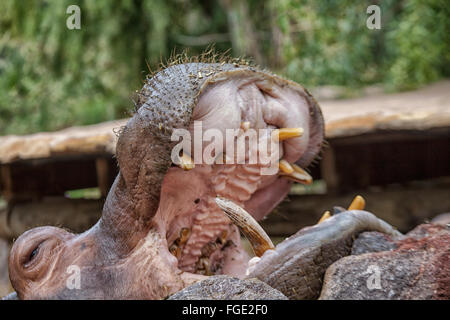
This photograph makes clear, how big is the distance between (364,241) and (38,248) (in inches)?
30.2

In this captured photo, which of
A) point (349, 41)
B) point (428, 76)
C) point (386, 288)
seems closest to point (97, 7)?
point (349, 41)

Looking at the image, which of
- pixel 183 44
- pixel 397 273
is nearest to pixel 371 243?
pixel 397 273

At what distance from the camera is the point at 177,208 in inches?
55.7

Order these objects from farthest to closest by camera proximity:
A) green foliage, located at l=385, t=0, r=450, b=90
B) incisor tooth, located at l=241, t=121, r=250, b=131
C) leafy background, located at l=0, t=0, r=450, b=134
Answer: leafy background, located at l=0, t=0, r=450, b=134 < green foliage, located at l=385, t=0, r=450, b=90 < incisor tooth, located at l=241, t=121, r=250, b=131

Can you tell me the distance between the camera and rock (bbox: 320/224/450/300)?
107 centimetres

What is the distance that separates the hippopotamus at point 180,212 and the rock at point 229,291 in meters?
0.14

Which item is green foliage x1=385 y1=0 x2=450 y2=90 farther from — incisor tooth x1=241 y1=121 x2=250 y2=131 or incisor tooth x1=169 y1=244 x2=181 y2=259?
incisor tooth x1=169 y1=244 x2=181 y2=259

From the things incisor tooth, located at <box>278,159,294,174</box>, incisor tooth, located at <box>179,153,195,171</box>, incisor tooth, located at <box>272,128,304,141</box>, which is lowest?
incisor tooth, located at <box>278,159,294,174</box>

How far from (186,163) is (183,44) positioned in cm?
742

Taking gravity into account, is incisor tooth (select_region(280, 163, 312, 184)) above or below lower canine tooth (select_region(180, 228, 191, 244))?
above

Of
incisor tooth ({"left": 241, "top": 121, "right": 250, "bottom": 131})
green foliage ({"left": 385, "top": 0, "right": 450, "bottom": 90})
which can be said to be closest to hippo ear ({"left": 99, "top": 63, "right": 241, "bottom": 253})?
incisor tooth ({"left": 241, "top": 121, "right": 250, "bottom": 131})

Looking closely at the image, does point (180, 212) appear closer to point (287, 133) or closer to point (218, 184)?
point (218, 184)

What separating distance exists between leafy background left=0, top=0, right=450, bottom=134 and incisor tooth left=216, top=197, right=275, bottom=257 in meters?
3.47

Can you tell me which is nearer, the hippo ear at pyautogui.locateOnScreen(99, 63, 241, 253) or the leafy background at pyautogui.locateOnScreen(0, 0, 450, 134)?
the hippo ear at pyautogui.locateOnScreen(99, 63, 241, 253)
